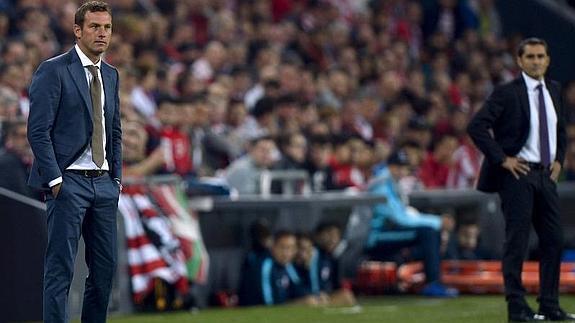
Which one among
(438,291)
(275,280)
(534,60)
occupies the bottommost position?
(438,291)

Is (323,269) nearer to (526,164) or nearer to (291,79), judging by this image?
(526,164)

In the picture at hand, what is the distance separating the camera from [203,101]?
16.8 meters

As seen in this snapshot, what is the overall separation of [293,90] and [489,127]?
8313 mm

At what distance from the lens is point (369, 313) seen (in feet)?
45.5

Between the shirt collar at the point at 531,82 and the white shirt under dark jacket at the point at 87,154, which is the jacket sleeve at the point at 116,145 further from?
the shirt collar at the point at 531,82

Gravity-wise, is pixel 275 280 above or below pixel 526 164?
below

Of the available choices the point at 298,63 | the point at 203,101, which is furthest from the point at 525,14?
the point at 203,101

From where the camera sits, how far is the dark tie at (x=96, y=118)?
9.28 m

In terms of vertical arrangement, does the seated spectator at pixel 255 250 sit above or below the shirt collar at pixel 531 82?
below

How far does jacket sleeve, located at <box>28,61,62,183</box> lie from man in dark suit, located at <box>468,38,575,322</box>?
3.98m

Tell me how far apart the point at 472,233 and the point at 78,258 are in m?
7.13

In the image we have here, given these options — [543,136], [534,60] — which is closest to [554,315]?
[543,136]

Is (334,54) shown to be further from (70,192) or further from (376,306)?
(70,192)

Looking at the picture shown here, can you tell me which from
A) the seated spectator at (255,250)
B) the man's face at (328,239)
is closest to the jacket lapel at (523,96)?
the seated spectator at (255,250)
